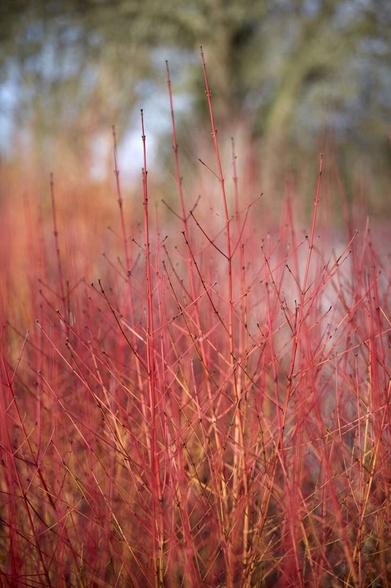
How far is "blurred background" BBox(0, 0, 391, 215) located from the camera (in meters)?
7.91

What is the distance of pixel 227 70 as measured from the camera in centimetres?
861

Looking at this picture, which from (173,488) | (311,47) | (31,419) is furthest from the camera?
Result: (311,47)

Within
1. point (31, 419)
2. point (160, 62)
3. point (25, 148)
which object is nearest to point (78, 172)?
point (25, 148)

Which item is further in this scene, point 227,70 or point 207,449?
point 227,70

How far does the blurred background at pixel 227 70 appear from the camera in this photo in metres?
7.91

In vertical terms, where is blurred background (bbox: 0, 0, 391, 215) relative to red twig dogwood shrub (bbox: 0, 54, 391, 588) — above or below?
above

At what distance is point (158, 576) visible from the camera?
1469 millimetres

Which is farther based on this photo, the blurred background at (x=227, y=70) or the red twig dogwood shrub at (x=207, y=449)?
the blurred background at (x=227, y=70)

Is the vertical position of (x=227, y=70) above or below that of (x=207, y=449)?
above

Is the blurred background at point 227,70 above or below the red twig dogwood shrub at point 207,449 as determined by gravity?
above

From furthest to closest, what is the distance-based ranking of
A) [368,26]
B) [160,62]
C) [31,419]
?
1. [160,62]
2. [368,26]
3. [31,419]

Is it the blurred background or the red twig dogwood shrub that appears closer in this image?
the red twig dogwood shrub

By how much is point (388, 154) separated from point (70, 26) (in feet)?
16.2

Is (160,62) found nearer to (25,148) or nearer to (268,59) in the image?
(268,59)
